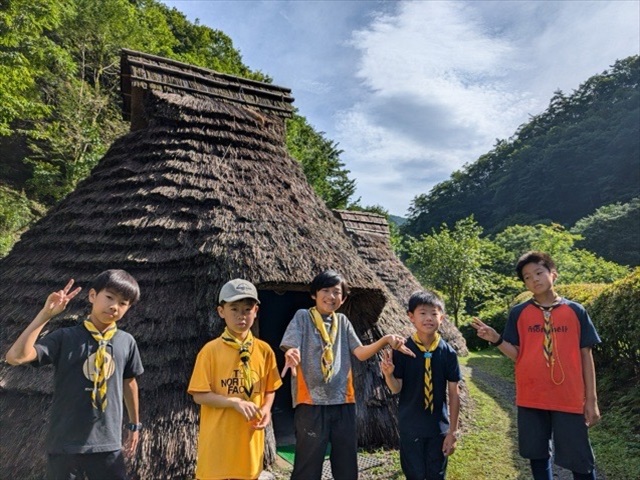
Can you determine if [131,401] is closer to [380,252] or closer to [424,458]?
[424,458]

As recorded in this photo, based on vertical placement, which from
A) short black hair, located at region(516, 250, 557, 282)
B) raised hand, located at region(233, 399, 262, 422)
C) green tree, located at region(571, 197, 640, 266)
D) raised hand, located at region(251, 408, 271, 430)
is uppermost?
green tree, located at region(571, 197, 640, 266)

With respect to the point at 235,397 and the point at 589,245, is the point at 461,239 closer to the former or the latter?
the point at 589,245

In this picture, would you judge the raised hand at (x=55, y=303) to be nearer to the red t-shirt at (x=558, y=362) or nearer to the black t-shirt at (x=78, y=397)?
the black t-shirt at (x=78, y=397)

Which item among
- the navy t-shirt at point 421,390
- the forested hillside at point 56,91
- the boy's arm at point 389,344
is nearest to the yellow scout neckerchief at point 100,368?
the boy's arm at point 389,344

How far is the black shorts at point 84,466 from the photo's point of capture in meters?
2.16

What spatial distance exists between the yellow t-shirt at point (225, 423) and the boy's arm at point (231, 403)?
0.13ft

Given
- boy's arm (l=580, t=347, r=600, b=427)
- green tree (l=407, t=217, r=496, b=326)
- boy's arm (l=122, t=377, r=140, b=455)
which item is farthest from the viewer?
green tree (l=407, t=217, r=496, b=326)

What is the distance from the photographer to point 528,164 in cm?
4056

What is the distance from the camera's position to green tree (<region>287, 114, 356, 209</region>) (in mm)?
24548

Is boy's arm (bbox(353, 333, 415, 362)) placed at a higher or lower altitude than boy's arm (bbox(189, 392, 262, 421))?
higher

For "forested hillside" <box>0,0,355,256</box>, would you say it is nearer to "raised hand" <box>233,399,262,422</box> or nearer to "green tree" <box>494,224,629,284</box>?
"raised hand" <box>233,399,262,422</box>

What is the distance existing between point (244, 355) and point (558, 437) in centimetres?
234

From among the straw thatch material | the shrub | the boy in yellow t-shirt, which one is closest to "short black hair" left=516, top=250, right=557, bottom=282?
the boy in yellow t-shirt

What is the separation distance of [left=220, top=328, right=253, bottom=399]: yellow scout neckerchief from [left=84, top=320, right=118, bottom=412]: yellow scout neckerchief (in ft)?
2.37
